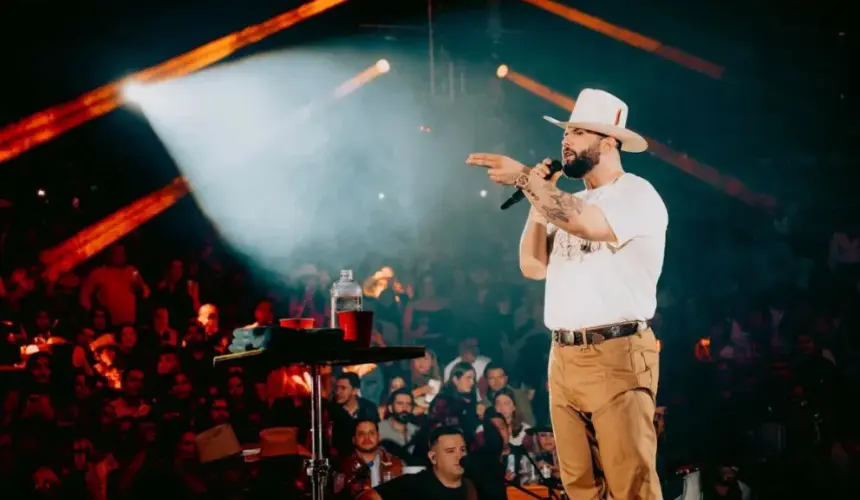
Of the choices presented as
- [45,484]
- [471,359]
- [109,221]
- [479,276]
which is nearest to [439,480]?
[471,359]

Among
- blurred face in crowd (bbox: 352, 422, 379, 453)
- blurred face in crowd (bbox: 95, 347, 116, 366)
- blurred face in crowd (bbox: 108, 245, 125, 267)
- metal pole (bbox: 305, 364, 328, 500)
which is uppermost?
blurred face in crowd (bbox: 108, 245, 125, 267)

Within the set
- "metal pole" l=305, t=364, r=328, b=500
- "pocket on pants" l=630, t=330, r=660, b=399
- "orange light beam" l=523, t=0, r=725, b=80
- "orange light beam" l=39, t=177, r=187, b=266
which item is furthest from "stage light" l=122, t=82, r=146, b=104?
"pocket on pants" l=630, t=330, r=660, b=399

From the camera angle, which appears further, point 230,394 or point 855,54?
point 855,54

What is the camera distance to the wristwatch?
238 centimetres

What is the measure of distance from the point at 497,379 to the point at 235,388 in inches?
79.0

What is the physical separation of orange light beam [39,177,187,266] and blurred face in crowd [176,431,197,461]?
7.18ft

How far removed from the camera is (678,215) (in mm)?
8852

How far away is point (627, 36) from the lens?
8.80 metres

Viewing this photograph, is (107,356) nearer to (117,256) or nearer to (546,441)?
(117,256)

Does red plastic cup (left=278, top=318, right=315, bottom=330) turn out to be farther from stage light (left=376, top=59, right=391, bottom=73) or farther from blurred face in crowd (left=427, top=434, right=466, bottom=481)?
stage light (left=376, top=59, right=391, bottom=73)

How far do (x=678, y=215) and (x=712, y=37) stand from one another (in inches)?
73.1

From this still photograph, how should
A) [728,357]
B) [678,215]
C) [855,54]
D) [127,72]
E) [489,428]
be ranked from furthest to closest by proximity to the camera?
[678,215], [855,54], [127,72], [728,357], [489,428]

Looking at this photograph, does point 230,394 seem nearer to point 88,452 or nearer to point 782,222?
point 88,452

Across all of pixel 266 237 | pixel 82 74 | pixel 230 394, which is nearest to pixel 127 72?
pixel 82 74
